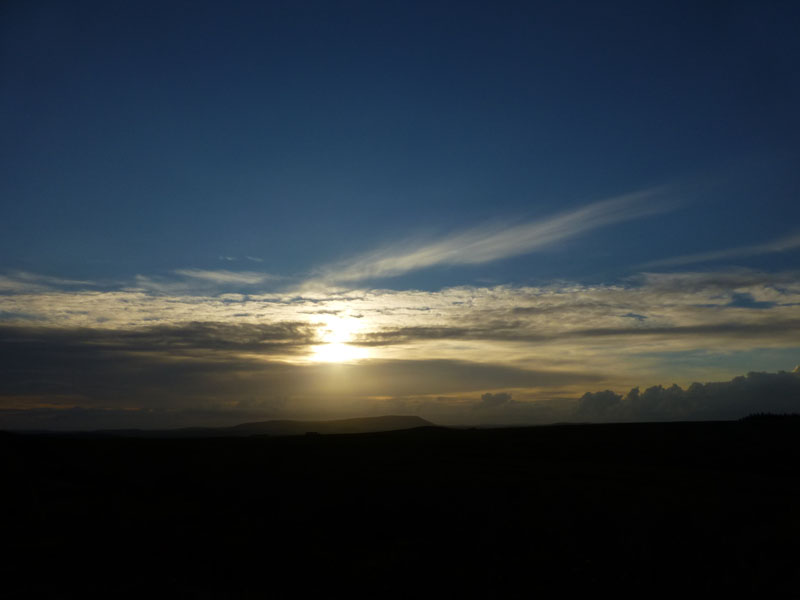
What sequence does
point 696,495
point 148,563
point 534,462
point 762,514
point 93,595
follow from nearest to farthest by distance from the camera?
point 93,595, point 148,563, point 762,514, point 696,495, point 534,462

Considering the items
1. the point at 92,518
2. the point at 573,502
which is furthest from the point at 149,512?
the point at 573,502

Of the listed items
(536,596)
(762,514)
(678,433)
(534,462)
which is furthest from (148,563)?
(678,433)

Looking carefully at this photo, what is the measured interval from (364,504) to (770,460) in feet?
98.2

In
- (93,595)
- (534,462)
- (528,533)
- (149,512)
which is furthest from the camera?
(534,462)

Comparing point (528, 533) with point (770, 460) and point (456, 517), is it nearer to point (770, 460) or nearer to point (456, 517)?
point (456, 517)

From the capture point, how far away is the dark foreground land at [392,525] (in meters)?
13.5

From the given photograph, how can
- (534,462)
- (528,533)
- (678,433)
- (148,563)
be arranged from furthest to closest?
(678,433) < (534,462) < (528,533) < (148,563)

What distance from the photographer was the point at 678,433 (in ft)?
158

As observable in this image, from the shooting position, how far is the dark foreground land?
1354cm

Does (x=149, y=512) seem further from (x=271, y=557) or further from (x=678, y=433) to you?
(x=678, y=433)

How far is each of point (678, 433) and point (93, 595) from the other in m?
48.5

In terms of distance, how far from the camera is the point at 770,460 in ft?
118

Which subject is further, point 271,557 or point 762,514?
point 762,514

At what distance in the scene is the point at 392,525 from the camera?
19812mm
